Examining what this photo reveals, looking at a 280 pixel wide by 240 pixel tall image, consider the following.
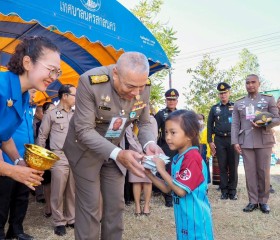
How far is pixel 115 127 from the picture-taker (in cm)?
254

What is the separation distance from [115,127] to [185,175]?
659 mm

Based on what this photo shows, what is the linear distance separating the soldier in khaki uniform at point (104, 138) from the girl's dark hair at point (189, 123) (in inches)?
11.0

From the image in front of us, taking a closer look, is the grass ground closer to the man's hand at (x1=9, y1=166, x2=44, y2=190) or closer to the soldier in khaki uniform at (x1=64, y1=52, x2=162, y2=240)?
the soldier in khaki uniform at (x1=64, y1=52, x2=162, y2=240)

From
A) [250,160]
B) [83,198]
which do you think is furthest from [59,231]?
[250,160]

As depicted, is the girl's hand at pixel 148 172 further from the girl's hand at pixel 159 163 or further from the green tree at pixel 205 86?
the green tree at pixel 205 86

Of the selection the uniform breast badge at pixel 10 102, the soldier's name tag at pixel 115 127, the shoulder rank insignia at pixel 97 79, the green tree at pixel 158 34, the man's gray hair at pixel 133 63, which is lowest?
the soldier's name tag at pixel 115 127

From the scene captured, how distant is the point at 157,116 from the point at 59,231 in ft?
8.82

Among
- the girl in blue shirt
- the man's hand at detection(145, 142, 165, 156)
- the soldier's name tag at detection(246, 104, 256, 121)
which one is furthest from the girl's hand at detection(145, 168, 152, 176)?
the soldier's name tag at detection(246, 104, 256, 121)

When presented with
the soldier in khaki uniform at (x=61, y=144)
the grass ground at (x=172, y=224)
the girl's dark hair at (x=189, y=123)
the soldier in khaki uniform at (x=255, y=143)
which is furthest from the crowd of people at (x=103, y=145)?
the soldier in khaki uniform at (x=255, y=143)

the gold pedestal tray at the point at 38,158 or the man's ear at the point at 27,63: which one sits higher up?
the man's ear at the point at 27,63

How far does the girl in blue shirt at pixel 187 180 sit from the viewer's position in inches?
89.4

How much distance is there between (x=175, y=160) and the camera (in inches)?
98.3

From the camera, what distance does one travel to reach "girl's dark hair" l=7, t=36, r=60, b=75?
221 cm

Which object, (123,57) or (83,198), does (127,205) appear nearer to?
(83,198)
